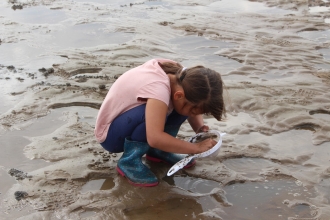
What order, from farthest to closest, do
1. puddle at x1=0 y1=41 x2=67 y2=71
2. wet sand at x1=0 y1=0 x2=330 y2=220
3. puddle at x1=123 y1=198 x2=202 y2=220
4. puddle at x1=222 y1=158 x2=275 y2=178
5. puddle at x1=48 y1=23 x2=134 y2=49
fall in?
1. puddle at x1=48 y1=23 x2=134 y2=49
2. puddle at x1=0 y1=41 x2=67 y2=71
3. puddle at x1=222 y1=158 x2=275 y2=178
4. wet sand at x1=0 y1=0 x2=330 y2=220
5. puddle at x1=123 y1=198 x2=202 y2=220

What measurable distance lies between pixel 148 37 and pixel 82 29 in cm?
112

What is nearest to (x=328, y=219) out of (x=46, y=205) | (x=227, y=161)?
(x=227, y=161)

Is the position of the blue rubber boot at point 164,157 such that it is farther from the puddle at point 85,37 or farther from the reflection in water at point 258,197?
the puddle at point 85,37

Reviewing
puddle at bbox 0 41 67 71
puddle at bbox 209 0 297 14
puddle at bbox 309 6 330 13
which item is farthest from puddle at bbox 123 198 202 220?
puddle at bbox 309 6 330 13

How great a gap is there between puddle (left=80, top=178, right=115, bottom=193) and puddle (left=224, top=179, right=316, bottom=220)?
2.43 ft

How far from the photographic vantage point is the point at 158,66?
2883 millimetres

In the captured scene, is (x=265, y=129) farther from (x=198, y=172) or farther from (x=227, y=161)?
(x=198, y=172)

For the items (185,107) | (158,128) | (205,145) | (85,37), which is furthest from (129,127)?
(85,37)

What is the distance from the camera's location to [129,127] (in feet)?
9.32

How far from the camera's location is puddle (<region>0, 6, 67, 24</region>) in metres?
7.25

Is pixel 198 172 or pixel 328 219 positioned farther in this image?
pixel 198 172

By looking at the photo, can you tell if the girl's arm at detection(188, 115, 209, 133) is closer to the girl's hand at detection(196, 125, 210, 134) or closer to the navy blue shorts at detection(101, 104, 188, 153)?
the girl's hand at detection(196, 125, 210, 134)

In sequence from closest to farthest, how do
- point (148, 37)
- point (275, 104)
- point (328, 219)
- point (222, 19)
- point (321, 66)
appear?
point (328, 219) → point (275, 104) → point (321, 66) → point (148, 37) → point (222, 19)

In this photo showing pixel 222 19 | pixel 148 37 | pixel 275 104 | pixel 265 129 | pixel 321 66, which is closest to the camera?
pixel 265 129
